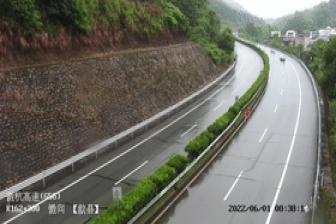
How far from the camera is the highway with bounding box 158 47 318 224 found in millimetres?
19766

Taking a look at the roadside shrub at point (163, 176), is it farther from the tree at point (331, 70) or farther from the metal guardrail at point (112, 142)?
the tree at point (331, 70)

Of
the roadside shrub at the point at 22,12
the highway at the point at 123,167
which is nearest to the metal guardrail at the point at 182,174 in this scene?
the highway at the point at 123,167

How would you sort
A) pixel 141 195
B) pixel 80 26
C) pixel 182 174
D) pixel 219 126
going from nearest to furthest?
pixel 141 195
pixel 182 174
pixel 219 126
pixel 80 26

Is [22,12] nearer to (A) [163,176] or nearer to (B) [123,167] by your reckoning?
(B) [123,167]

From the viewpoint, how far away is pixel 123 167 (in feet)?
84.2

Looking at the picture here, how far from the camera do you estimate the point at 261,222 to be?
61.8 feet

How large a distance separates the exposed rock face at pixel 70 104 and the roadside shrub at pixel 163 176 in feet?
24.9

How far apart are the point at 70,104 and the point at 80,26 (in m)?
8.23

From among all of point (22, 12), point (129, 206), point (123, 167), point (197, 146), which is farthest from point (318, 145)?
point (22, 12)

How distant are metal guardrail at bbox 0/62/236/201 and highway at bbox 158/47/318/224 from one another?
8002 millimetres

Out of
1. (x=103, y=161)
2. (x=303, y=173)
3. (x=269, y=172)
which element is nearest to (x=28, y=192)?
(x=103, y=161)

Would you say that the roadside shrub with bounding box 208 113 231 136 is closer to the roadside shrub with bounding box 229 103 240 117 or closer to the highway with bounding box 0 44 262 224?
the highway with bounding box 0 44 262 224

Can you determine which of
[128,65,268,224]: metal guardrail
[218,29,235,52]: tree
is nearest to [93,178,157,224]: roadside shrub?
[128,65,268,224]: metal guardrail

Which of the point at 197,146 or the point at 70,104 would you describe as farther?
the point at 70,104
